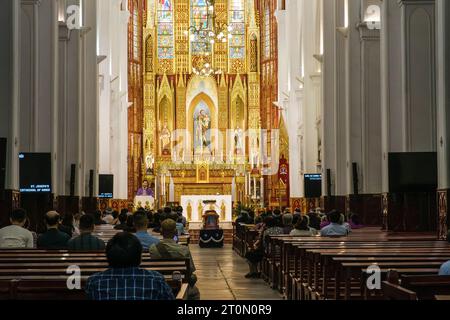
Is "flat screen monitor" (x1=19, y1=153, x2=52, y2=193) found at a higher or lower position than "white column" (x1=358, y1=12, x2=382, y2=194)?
lower

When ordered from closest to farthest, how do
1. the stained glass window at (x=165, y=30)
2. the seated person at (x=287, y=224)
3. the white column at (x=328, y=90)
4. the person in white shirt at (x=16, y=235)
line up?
the person in white shirt at (x=16, y=235)
the seated person at (x=287, y=224)
the white column at (x=328, y=90)
the stained glass window at (x=165, y=30)

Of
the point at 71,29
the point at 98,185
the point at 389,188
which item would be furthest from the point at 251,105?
the point at 389,188

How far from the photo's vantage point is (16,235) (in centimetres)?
1088

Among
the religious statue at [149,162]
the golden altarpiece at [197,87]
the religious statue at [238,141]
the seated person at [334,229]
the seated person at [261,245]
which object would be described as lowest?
the seated person at [261,245]

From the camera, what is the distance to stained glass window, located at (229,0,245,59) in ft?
154

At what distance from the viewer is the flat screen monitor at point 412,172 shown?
15.9 metres

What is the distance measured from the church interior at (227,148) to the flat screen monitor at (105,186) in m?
0.10

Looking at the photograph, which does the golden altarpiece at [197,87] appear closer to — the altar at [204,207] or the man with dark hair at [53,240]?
the altar at [204,207]

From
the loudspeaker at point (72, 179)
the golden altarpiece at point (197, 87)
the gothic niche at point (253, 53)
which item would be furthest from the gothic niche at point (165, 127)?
the loudspeaker at point (72, 179)

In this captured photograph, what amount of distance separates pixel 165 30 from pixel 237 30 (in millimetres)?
3955

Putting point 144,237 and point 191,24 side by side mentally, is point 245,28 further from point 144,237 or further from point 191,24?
point 144,237

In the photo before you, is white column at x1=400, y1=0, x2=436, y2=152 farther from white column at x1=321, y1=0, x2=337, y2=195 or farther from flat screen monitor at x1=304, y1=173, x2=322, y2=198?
flat screen monitor at x1=304, y1=173, x2=322, y2=198

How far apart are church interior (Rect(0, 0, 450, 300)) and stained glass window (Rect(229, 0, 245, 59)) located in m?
0.11

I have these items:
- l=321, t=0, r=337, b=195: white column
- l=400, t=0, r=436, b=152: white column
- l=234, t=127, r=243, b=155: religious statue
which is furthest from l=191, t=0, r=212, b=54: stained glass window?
l=400, t=0, r=436, b=152: white column
